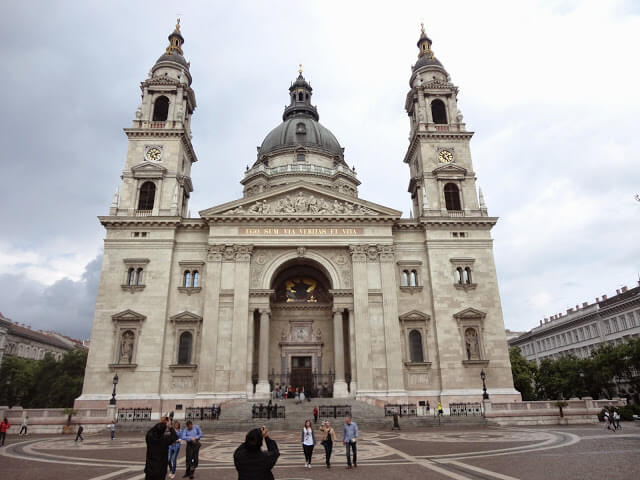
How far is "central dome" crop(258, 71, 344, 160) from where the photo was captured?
188 feet

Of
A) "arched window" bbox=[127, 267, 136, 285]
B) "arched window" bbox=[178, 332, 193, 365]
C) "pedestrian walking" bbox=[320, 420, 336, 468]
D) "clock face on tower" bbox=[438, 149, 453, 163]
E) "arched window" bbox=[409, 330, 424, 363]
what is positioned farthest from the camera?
"clock face on tower" bbox=[438, 149, 453, 163]

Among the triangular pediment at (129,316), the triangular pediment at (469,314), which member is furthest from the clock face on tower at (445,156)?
the triangular pediment at (129,316)

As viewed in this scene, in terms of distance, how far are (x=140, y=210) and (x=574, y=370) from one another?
158 feet

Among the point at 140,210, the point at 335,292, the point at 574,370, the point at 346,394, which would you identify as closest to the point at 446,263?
the point at 335,292

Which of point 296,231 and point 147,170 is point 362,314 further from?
point 147,170

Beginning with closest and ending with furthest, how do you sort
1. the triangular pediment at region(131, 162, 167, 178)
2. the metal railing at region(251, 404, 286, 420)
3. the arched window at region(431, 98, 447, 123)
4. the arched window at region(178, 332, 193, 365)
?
the metal railing at region(251, 404, 286, 420) < the arched window at region(178, 332, 193, 365) < the triangular pediment at region(131, 162, 167, 178) < the arched window at region(431, 98, 447, 123)

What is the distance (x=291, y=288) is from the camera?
43.1 metres

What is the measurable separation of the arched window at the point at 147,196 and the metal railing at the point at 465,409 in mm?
30150

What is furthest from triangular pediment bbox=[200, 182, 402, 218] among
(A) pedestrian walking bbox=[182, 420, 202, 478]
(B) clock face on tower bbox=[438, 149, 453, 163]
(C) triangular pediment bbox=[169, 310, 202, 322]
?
(A) pedestrian walking bbox=[182, 420, 202, 478]

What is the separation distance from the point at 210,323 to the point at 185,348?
3090 mm

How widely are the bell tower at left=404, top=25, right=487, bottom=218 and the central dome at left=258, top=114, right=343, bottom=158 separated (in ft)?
44.5

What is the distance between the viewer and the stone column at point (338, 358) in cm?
3469

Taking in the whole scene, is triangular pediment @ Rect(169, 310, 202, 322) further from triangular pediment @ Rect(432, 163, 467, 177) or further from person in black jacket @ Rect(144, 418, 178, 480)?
person in black jacket @ Rect(144, 418, 178, 480)

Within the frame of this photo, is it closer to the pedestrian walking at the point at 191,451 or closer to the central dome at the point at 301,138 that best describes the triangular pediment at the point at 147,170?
the central dome at the point at 301,138
